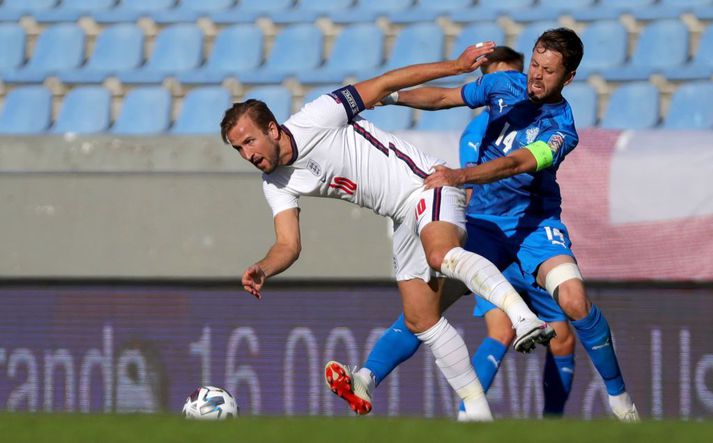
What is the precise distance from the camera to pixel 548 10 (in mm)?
10672

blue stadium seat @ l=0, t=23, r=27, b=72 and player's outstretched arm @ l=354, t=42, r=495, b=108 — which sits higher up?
blue stadium seat @ l=0, t=23, r=27, b=72

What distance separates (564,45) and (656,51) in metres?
4.75

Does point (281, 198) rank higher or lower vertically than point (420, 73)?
lower

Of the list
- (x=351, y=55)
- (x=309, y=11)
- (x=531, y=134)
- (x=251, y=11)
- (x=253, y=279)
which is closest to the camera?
(x=253, y=279)

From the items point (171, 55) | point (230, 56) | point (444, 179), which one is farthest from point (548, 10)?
point (444, 179)

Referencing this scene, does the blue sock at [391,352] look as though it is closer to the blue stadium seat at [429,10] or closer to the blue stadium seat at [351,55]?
the blue stadium seat at [351,55]

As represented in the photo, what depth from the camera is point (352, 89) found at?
5.76 m

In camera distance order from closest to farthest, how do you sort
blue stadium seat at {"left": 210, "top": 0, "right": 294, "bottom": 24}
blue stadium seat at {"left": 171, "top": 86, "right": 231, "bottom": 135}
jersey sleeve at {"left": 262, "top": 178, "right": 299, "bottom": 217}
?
1. jersey sleeve at {"left": 262, "top": 178, "right": 299, "bottom": 217}
2. blue stadium seat at {"left": 171, "top": 86, "right": 231, "bottom": 135}
3. blue stadium seat at {"left": 210, "top": 0, "right": 294, "bottom": 24}

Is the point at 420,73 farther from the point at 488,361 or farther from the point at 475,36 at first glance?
the point at 475,36

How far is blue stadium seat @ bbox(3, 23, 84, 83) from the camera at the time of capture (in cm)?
1155

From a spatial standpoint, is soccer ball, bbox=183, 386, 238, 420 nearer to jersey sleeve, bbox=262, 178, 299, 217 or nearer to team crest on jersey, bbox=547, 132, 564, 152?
jersey sleeve, bbox=262, 178, 299, 217

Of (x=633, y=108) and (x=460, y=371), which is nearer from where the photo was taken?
(x=460, y=371)

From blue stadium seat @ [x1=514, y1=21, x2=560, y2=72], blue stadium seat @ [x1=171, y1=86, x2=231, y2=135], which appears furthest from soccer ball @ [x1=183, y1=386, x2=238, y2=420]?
blue stadium seat @ [x1=514, y1=21, x2=560, y2=72]

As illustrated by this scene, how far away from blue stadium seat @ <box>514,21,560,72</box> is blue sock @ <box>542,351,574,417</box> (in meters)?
4.23
